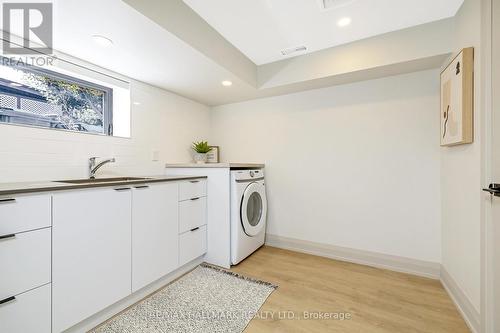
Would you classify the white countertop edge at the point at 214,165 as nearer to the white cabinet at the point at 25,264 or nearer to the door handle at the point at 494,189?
the white cabinet at the point at 25,264

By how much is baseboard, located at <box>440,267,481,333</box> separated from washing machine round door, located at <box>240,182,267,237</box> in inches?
65.1

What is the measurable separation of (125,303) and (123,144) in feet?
4.39

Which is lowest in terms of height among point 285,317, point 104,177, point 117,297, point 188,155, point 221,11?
point 285,317

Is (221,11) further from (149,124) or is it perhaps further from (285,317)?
(285,317)

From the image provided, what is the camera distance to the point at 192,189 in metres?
2.00

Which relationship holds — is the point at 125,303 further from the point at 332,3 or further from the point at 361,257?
the point at 332,3

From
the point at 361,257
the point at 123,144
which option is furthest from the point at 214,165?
the point at 361,257

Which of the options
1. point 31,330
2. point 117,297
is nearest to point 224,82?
point 117,297

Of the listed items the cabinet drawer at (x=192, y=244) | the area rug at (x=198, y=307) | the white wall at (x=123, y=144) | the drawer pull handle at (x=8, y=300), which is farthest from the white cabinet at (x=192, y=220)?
the drawer pull handle at (x=8, y=300)

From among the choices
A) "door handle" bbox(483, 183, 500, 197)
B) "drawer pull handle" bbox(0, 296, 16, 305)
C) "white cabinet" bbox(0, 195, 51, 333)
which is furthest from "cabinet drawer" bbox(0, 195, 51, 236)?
"door handle" bbox(483, 183, 500, 197)

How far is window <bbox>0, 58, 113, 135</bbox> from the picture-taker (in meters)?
1.44

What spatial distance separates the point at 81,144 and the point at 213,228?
136 centimetres

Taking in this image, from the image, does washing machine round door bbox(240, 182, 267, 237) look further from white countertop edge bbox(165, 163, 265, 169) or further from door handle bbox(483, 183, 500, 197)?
door handle bbox(483, 183, 500, 197)

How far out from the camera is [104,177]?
Answer: 6.09ft
